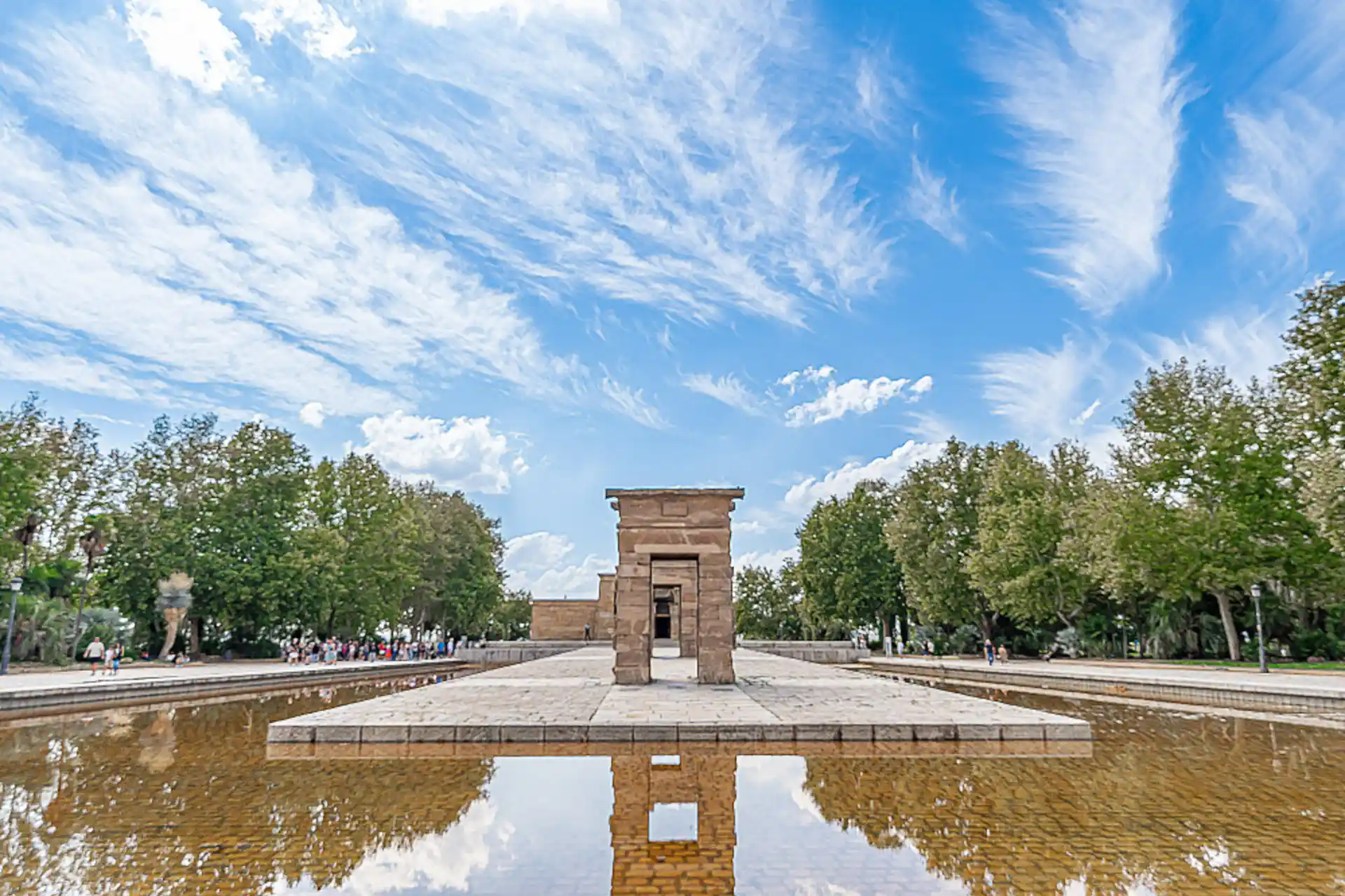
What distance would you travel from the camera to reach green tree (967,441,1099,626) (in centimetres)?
3503

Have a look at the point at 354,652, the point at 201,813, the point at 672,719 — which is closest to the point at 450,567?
the point at 354,652

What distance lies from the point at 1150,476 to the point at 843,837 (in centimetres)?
3107

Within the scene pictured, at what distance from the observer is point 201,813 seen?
5.96 m

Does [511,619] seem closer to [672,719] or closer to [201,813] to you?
[672,719]

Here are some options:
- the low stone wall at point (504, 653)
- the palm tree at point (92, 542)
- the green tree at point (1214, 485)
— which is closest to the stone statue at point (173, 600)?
the palm tree at point (92, 542)

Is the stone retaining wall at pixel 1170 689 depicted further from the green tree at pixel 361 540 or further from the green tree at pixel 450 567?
the green tree at pixel 450 567

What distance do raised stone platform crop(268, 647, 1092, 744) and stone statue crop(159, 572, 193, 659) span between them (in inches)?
886

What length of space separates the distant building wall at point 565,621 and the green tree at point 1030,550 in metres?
23.6

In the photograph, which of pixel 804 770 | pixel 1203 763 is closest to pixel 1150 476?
pixel 1203 763

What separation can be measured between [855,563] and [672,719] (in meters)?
38.5

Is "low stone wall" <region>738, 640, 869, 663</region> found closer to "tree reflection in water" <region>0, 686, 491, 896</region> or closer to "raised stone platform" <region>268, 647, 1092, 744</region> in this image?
"raised stone platform" <region>268, 647, 1092, 744</region>

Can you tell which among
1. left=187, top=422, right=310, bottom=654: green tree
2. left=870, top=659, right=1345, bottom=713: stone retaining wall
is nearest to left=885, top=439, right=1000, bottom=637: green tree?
left=870, top=659, right=1345, bottom=713: stone retaining wall

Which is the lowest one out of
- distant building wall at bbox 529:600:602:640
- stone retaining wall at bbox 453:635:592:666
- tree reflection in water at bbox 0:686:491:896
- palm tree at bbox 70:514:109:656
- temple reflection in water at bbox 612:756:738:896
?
stone retaining wall at bbox 453:635:592:666

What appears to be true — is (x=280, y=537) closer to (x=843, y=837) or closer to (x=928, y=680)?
(x=928, y=680)
